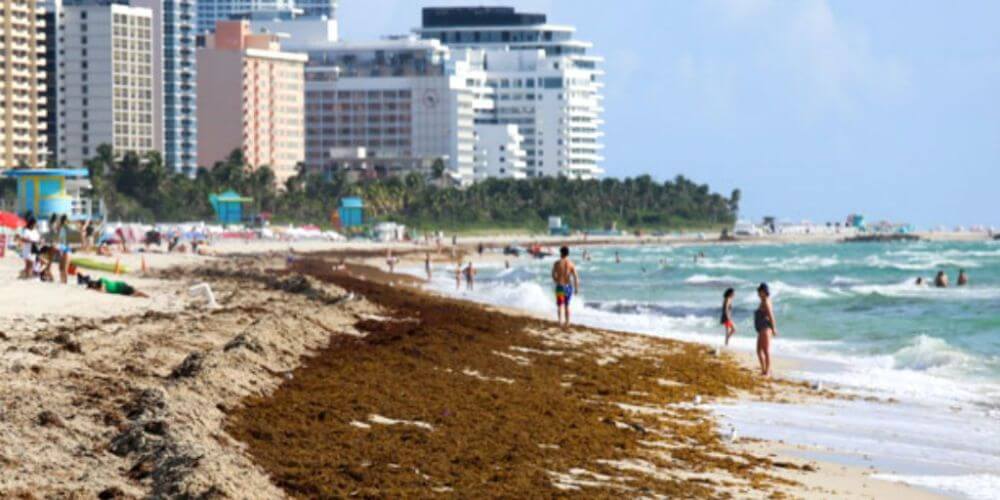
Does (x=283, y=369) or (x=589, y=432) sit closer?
(x=589, y=432)

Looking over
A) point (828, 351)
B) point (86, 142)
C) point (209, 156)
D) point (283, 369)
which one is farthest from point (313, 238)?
point (283, 369)

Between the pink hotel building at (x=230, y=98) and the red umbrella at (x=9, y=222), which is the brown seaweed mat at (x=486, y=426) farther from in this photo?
the pink hotel building at (x=230, y=98)

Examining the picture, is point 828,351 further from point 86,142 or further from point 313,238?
point 86,142

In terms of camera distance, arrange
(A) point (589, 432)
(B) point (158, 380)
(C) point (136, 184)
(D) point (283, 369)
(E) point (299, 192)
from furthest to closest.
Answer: (E) point (299, 192), (C) point (136, 184), (D) point (283, 369), (A) point (589, 432), (B) point (158, 380)

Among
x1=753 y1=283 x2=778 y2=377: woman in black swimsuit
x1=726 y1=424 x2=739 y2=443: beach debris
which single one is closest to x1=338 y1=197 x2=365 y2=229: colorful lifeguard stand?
x1=753 y1=283 x2=778 y2=377: woman in black swimsuit

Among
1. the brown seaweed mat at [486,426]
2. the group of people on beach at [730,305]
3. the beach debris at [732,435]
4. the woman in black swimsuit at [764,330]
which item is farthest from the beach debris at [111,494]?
the woman in black swimsuit at [764,330]

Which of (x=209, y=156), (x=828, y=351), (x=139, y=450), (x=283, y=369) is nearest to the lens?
(x=139, y=450)

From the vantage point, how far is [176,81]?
189 m

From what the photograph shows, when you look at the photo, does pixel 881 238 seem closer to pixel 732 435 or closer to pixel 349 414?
pixel 732 435

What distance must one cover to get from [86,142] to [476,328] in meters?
150

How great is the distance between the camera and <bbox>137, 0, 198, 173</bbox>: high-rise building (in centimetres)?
18838

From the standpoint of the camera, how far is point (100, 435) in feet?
36.8

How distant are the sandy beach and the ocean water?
909 mm

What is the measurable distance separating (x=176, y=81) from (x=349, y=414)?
17943 cm
